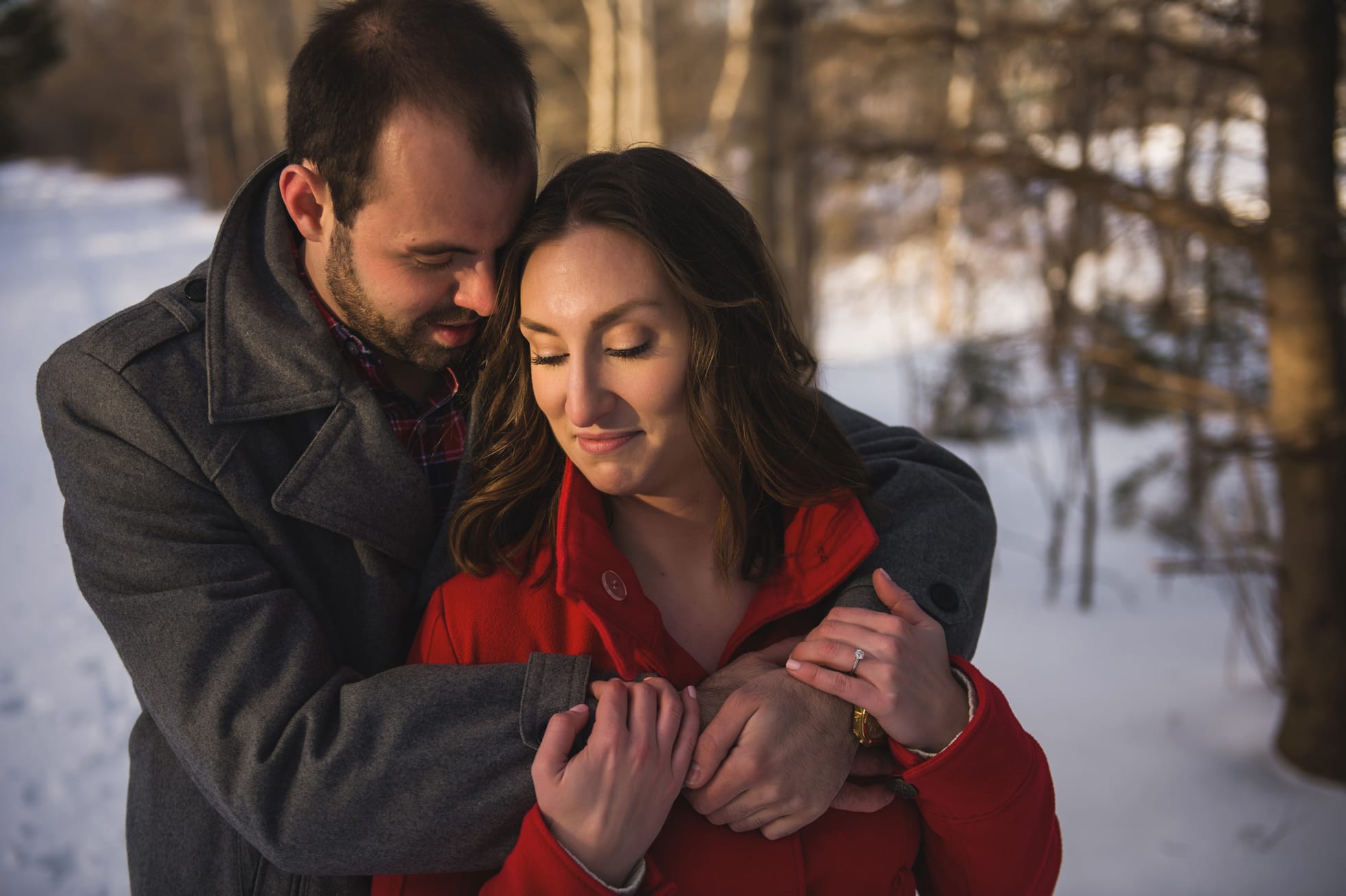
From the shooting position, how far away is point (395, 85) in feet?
6.28

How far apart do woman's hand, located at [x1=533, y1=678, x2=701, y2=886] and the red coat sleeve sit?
1.29ft

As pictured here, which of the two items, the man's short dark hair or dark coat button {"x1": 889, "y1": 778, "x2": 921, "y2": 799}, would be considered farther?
the man's short dark hair

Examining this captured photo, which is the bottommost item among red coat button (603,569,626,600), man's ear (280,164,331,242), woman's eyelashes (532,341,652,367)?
red coat button (603,569,626,600)

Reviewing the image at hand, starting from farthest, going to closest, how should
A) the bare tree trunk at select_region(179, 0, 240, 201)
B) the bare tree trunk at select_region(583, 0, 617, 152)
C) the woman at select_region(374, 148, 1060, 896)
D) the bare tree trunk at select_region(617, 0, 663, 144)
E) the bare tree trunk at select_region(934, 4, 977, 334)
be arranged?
the bare tree trunk at select_region(179, 0, 240, 201)
the bare tree trunk at select_region(583, 0, 617, 152)
the bare tree trunk at select_region(617, 0, 663, 144)
the bare tree trunk at select_region(934, 4, 977, 334)
the woman at select_region(374, 148, 1060, 896)

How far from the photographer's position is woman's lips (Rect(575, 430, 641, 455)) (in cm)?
176

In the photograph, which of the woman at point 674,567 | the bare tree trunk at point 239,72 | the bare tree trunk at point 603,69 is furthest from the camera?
the bare tree trunk at point 239,72

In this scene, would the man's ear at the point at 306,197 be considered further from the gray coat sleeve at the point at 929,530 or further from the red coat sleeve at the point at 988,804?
the red coat sleeve at the point at 988,804

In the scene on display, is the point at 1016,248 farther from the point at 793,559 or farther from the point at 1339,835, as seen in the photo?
the point at 793,559

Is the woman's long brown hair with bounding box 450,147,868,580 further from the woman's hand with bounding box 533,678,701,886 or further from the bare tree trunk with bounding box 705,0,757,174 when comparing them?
the bare tree trunk with bounding box 705,0,757,174

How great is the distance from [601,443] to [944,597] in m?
0.78

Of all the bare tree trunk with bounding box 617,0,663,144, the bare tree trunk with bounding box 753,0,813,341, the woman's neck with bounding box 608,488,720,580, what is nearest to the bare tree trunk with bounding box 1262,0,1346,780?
the bare tree trunk with bounding box 753,0,813,341

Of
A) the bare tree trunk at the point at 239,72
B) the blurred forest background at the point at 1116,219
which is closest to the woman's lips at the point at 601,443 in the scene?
the blurred forest background at the point at 1116,219

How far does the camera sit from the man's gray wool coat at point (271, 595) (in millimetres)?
1567

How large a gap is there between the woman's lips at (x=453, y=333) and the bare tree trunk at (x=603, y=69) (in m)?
9.87
